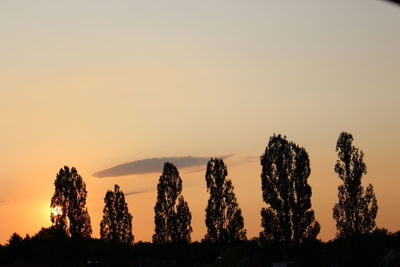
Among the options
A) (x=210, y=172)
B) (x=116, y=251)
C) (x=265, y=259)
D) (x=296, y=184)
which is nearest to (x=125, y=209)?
(x=116, y=251)

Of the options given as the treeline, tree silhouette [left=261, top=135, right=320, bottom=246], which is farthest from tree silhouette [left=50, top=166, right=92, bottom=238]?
tree silhouette [left=261, top=135, right=320, bottom=246]

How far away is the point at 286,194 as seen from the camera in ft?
197

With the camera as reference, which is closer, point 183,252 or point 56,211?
point 183,252

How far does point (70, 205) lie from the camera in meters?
71.2

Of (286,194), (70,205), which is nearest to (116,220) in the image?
(70,205)

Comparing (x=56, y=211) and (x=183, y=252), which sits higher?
(x=56, y=211)

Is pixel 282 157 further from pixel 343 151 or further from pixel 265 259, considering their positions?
pixel 265 259

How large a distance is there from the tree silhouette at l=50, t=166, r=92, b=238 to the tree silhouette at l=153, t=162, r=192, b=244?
692 cm

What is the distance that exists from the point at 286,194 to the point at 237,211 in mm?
8532

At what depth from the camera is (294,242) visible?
194 feet

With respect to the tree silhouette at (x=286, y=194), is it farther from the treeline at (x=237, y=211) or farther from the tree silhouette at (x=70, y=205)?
the tree silhouette at (x=70, y=205)

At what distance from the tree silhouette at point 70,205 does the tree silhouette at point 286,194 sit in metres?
19.1

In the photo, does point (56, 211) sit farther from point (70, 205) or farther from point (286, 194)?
point (286, 194)

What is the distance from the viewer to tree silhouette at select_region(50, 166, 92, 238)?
6931cm
